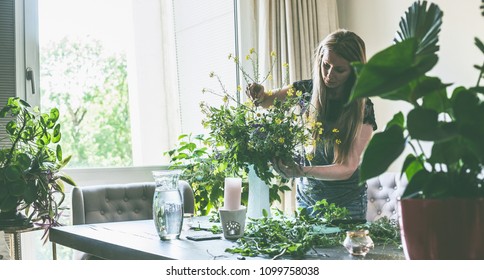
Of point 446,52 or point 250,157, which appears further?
point 446,52

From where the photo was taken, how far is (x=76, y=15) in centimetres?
423

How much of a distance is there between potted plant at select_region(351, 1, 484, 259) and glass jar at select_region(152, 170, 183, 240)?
39.0 inches

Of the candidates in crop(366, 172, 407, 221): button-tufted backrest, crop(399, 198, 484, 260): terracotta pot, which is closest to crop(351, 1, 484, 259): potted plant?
crop(399, 198, 484, 260): terracotta pot

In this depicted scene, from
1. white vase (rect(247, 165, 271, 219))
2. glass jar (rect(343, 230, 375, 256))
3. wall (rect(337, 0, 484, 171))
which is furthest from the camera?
wall (rect(337, 0, 484, 171))

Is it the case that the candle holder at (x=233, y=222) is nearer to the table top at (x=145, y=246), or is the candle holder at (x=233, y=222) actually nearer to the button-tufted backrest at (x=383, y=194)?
the table top at (x=145, y=246)

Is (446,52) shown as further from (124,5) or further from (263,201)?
(124,5)

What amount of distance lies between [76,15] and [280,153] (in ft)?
9.34

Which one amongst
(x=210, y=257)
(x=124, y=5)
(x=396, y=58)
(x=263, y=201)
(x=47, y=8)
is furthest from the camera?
(x=124, y=5)

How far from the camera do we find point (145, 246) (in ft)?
5.58

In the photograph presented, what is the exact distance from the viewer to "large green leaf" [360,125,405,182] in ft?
2.92

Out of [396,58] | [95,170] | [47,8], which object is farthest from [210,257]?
[47,8]

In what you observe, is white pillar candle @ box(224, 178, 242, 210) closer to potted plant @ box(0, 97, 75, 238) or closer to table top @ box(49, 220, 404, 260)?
table top @ box(49, 220, 404, 260)

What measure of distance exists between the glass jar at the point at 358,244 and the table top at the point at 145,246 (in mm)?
17
